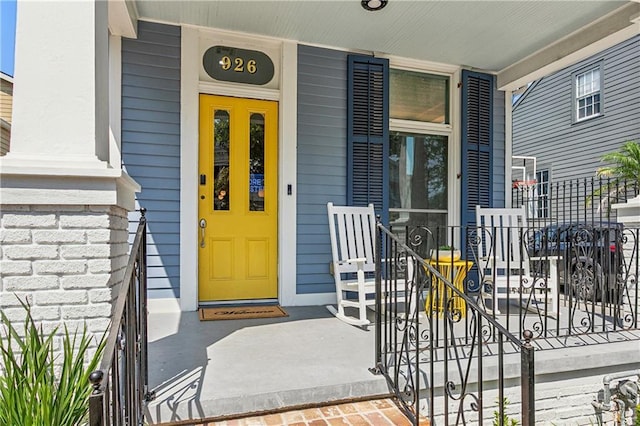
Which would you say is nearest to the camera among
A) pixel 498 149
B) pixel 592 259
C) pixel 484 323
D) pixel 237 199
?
pixel 592 259

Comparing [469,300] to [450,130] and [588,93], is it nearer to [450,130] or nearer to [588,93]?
[450,130]

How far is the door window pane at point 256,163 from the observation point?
401 centimetres

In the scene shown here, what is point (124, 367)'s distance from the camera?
4.55 ft

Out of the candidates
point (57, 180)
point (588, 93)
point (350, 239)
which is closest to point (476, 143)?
point (350, 239)

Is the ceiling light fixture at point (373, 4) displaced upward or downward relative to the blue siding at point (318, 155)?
upward

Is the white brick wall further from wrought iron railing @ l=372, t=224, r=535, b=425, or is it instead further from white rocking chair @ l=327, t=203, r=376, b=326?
white rocking chair @ l=327, t=203, r=376, b=326

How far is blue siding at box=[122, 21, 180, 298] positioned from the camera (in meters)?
3.56

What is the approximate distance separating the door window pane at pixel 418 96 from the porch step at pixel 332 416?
10.8 ft

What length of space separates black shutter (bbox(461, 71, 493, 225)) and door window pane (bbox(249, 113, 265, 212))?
91.1 inches

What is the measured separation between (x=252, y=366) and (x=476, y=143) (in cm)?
368

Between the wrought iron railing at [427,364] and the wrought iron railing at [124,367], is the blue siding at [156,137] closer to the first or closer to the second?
the wrought iron railing at [124,367]

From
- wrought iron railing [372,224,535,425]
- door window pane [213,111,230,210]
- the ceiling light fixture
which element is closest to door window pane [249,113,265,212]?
door window pane [213,111,230,210]

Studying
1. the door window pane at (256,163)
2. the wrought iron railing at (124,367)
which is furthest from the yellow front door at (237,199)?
the wrought iron railing at (124,367)

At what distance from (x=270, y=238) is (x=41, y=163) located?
254cm
